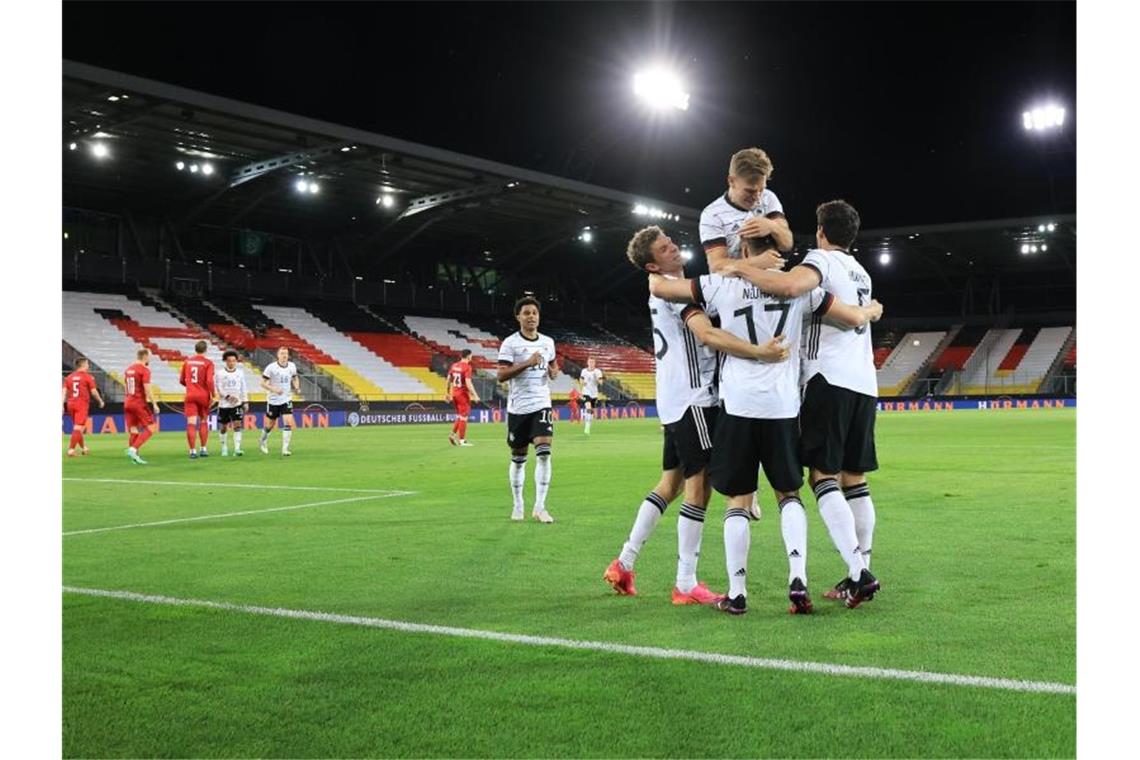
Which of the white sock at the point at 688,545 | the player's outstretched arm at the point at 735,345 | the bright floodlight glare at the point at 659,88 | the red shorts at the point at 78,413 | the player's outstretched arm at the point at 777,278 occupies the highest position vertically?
the bright floodlight glare at the point at 659,88

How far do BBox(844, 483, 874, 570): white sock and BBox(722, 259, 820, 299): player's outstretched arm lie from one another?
1534 millimetres

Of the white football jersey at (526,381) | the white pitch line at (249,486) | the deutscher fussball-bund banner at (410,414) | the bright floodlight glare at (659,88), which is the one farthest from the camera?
the bright floodlight glare at (659,88)

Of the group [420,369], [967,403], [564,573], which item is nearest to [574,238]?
[420,369]

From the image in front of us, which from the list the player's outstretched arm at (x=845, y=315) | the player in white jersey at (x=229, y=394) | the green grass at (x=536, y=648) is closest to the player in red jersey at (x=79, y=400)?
the player in white jersey at (x=229, y=394)

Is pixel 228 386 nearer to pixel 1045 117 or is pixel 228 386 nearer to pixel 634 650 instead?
pixel 634 650

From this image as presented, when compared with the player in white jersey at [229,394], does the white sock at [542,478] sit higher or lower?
lower

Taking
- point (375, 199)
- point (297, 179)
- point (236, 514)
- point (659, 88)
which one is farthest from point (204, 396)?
point (375, 199)

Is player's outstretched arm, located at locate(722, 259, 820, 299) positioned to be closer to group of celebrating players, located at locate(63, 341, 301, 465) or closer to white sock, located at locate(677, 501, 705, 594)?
white sock, located at locate(677, 501, 705, 594)

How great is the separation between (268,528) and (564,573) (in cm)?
367

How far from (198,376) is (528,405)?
1187 cm

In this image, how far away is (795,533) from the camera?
18.4 ft

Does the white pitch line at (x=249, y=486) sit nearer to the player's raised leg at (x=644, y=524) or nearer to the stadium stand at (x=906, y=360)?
the player's raised leg at (x=644, y=524)

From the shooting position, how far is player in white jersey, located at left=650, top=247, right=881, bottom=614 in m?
5.47

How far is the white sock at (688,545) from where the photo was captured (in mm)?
5879
